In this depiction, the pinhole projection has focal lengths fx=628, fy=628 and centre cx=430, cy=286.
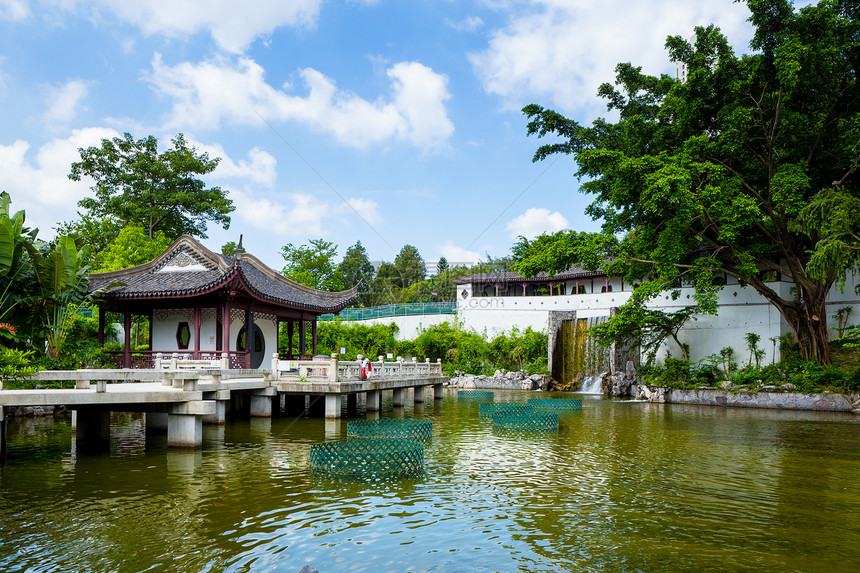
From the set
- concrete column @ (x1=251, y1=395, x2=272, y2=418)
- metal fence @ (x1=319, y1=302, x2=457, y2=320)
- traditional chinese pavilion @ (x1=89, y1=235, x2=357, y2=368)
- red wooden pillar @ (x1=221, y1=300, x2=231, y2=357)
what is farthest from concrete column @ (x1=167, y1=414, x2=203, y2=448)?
metal fence @ (x1=319, y1=302, x2=457, y2=320)

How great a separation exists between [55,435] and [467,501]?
38.2ft

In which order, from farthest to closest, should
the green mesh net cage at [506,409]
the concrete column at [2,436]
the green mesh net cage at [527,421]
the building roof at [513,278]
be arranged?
the building roof at [513,278]
the green mesh net cage at [506,409]
the green mesh net cage at [527,421]
the concrete column at [2,436]

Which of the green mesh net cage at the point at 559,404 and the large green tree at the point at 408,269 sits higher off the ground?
the large green tree at the point at 408,269

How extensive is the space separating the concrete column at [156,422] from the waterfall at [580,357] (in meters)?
23.9

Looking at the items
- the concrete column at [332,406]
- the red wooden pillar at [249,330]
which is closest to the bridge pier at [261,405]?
the concrete column at [332,406]

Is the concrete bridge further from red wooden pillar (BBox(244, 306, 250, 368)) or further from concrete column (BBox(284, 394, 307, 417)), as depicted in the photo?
red wooden pillar (BBox(244, 306, 250, 368))

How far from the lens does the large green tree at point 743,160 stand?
22.0 metres

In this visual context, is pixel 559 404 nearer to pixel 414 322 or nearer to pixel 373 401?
pixel 373 401

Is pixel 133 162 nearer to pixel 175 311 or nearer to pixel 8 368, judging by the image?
pixel 175 311

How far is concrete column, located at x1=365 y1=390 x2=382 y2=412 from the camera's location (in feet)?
71.4

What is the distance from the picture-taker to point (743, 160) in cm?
2555

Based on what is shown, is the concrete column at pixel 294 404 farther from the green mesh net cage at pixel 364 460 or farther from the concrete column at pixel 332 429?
the green mesh net cage at pixel 364 460

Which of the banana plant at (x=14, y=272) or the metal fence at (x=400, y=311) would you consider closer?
the banana plant at (x=14, y=272)

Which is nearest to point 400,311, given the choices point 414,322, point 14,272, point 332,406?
point 414,322
